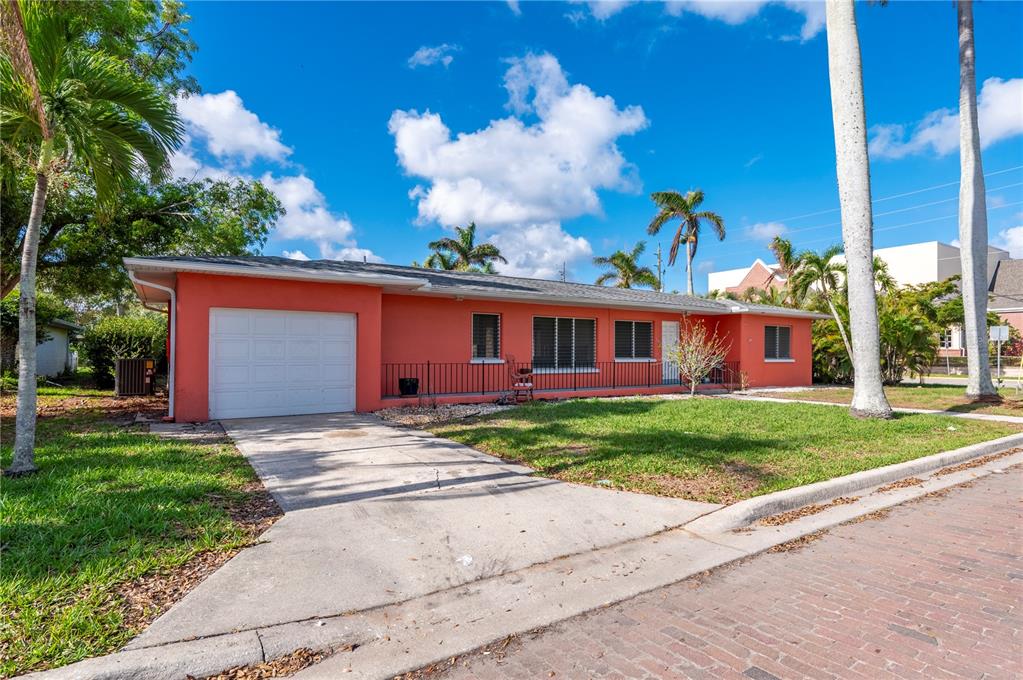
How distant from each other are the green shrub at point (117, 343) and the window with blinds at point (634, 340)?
14536mm

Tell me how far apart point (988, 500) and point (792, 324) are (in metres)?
16.1

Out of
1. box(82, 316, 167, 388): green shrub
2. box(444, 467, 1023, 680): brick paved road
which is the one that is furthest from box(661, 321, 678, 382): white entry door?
box(82, 316, 167, 388): green shrub

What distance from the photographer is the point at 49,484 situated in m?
5.20

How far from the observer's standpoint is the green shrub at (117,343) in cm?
1614

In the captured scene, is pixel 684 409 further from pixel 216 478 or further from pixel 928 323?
pixel 928 323

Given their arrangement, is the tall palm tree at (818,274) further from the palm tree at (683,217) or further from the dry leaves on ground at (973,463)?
the dry leaves on ground at (973,463)

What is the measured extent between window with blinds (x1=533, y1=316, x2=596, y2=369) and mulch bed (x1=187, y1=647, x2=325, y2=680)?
12.5m

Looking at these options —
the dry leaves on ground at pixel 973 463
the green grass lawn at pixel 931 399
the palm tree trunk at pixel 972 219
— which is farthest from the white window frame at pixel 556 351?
the palm tree trunk at pixel 972 219

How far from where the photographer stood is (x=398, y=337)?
13242mm

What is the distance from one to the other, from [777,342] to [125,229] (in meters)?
21.6

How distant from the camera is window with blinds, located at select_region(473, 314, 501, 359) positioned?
1448 cm

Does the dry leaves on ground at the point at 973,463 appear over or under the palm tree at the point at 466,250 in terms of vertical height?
under

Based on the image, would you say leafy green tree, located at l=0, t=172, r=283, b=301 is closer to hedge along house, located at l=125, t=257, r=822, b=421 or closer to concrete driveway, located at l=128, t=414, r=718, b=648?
hedge along house, located at l=125, t=257, r=822, b=421

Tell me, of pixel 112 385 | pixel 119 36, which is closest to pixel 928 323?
pixel 119 36
